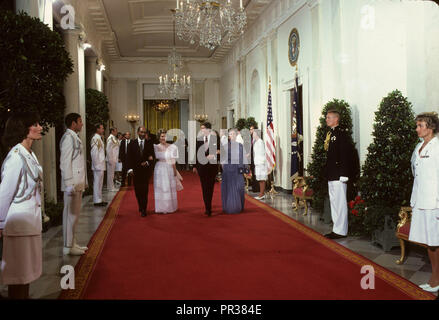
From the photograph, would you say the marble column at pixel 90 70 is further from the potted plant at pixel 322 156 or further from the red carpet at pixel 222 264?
the potted plant at pixel 322 156

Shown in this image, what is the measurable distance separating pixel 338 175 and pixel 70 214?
145 inches

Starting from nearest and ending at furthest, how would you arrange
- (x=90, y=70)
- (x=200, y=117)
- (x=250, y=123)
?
(x=250, y=123)
(x=90, y=70)
(x=200, y=117)

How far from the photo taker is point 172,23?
611 inches

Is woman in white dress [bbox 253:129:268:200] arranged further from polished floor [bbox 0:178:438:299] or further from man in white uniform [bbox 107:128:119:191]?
man in white uniform [bbox 107:128:119:191]

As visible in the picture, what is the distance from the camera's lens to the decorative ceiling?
516 inches

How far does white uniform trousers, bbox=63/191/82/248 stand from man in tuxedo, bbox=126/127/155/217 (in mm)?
2907

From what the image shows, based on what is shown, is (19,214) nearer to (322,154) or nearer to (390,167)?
(390,167)

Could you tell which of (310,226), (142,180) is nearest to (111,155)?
(142,180)

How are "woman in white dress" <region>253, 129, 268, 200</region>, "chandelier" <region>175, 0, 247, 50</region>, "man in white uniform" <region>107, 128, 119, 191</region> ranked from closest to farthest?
"chandelier" <region>175, 0, 247, 50</region>
"woman in white dress" <region>253, 129, 268, 200</region>
"man in white uniform" <region>107, 128, 119, 191</region>

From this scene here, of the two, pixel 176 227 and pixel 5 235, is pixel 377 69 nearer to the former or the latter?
pixel 176 227

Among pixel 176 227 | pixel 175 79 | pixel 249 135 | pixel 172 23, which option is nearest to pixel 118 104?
pixel 175 79

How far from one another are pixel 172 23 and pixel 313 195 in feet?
33.3

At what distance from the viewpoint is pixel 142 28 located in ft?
52.5

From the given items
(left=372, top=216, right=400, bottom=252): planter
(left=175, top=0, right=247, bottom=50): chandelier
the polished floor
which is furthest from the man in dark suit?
(left=175, top=0, right=247, bottom=50): chandelier
